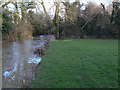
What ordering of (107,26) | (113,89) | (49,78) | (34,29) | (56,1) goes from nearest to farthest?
1. (113,89)
2. (49,78)
3. (56,1)
4. (107,26)
5. (34,29)

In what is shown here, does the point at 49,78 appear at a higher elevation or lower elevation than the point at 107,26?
lower

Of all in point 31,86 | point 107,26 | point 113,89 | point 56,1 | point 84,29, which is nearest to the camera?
point 113,89

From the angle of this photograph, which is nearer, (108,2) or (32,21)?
(108,2)

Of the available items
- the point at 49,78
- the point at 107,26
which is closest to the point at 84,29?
the point at 107,26

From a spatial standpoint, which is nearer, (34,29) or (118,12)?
(118,12)

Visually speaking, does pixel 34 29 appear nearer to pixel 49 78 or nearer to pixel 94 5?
pixel 94 5

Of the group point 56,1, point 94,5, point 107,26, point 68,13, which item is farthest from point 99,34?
point 56,1

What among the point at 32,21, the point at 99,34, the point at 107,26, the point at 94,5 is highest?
the point at 94,5

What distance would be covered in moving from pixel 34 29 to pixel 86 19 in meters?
11.6

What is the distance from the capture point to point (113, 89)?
2.98 m

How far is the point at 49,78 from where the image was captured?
371 cm

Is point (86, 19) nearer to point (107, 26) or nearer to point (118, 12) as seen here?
point (107, 26)

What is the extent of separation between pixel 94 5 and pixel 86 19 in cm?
259

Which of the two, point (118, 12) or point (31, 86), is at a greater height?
point (118, 12)
